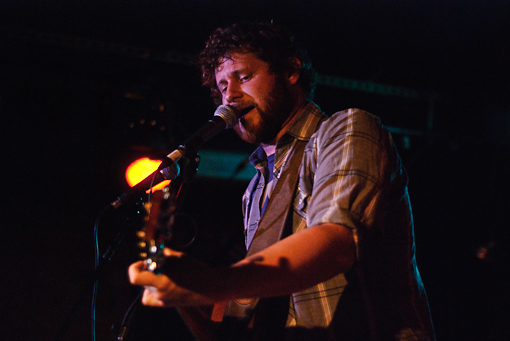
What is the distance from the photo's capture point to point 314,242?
0.89 meters

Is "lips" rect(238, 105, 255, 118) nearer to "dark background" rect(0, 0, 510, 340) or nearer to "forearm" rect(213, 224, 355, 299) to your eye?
"forearm" rect(213, 224, 355, 299)

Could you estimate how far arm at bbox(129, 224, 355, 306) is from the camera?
28.5 inches

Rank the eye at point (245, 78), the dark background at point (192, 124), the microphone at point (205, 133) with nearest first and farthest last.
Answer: the microphone at point (205, 133)
the eye at point (245, 78)
the dark background at point (192, 124)

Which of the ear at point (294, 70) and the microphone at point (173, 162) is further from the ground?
the ear at point (294, 70)

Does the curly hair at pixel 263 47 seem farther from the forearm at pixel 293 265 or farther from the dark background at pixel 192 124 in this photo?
the forearm at pixel 293 265

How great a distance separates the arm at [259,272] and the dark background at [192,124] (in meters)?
3.18

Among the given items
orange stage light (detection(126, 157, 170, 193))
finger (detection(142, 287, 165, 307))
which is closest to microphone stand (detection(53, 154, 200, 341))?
finger (detection(142, 287, 165, 307))

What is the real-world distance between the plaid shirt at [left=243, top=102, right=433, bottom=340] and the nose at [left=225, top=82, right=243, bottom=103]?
0.72 meters

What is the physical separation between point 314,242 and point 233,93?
1.34 metres

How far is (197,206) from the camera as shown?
203 inches

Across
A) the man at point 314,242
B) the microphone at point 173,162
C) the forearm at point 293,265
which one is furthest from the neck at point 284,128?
the forearm at point 293,265

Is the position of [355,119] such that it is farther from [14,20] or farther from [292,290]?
[14,20]

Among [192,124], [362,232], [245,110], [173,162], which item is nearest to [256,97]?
[245,110]

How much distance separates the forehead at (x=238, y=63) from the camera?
2.23 m
